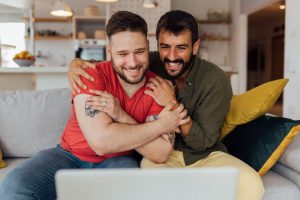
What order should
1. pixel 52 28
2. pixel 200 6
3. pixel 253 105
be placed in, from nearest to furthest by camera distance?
pixel 253 105 < pixel 52 28 < pixel 200 6

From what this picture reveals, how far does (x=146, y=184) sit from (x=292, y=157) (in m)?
1.13

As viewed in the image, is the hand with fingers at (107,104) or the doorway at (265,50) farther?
the doorway at (265,50)

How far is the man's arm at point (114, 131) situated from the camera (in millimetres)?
1300

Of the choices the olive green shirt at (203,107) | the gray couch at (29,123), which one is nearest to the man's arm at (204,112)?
the olive green shirt at (203,107)

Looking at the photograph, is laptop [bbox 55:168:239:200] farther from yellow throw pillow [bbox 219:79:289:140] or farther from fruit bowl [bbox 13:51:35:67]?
fruit bowl [bbox 13:51:35:67]

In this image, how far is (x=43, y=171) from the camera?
1381 mm

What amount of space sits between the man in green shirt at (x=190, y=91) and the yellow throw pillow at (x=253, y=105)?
121 millimetres

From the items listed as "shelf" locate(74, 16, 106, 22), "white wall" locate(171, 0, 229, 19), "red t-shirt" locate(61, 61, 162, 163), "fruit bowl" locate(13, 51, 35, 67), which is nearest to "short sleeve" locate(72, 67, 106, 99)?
"red t-shirt" locate(61, 61, 162, 163)

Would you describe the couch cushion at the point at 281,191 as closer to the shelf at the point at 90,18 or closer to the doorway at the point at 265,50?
the shelf at the point at 90,18

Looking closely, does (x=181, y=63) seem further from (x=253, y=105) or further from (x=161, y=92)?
(x=253, y=105)

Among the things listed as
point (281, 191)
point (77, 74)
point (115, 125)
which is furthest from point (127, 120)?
point (281, 191)

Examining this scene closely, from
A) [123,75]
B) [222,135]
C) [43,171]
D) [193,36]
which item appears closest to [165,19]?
[193,36]

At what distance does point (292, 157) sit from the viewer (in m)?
1.53

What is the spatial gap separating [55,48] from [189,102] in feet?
20.4
